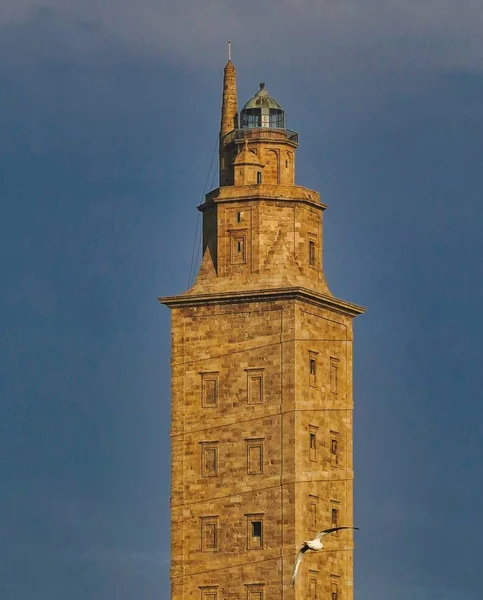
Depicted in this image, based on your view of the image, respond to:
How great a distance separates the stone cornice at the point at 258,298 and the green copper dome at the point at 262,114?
765 cm

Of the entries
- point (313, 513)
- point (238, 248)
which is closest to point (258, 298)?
point (238, 248)

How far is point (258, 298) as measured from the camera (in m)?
104

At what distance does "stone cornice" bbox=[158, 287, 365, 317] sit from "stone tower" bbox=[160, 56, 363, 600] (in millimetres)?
53

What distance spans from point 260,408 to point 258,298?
416 cm

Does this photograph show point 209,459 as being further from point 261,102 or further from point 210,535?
point 261,102

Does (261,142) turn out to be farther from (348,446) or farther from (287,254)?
(348,446)

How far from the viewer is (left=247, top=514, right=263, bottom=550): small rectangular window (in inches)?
4030

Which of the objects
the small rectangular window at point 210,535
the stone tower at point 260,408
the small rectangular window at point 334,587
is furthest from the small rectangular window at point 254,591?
the small rectangular window at point 334,587

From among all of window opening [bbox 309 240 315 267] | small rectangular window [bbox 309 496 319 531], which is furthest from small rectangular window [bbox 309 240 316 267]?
small rectangular window [bbox 309 496 319 531]

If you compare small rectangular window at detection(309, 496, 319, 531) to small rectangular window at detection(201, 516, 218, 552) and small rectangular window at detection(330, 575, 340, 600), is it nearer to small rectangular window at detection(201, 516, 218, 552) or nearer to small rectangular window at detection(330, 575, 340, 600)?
small rectangular window at detection(330, 575, 340, 600)

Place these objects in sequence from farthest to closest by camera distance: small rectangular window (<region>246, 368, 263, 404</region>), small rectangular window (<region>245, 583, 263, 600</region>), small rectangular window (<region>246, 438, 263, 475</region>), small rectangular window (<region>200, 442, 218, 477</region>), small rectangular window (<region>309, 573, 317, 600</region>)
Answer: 1. small rectangular window (<region>200, 442, 218, 477</region>)
2. small rectangular window (<region>246, 368, 263, 404</region>)
3. small rectangular window (<region>246, 438, 263, 475</region>)
4. small rectangular window (<region>309, 573, 317, 600</region>)
5. small rectangular window (<region>245, 583, 263, 600</region>)

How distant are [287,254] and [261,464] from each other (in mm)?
8339

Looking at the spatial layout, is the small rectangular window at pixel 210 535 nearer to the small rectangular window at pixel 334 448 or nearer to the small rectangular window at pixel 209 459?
the small rectangular window at pixel 209 459

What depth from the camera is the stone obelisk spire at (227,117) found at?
108500mm
